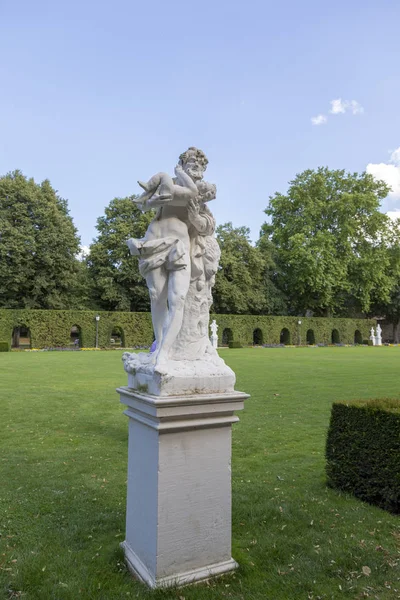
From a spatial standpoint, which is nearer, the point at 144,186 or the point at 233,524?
the point at 144,186

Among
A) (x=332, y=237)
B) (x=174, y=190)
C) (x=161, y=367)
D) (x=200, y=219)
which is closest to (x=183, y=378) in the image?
(x=161, y=367)

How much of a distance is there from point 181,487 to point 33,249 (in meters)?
29.8

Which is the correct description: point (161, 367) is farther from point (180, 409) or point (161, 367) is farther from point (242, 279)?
point (242, 279)

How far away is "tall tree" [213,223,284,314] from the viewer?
36.3m

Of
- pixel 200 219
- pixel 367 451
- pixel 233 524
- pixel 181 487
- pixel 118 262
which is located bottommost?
pixel 233 524

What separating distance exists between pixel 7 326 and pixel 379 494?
2669 centimetres

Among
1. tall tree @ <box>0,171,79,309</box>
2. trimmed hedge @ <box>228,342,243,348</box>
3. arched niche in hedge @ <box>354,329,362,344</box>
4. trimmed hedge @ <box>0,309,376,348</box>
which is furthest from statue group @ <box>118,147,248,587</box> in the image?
arched niche in hedge @ <box>354,329,362,344</box>

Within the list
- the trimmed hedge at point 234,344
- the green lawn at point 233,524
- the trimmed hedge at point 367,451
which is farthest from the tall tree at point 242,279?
the trimmed hedge at point 367,451

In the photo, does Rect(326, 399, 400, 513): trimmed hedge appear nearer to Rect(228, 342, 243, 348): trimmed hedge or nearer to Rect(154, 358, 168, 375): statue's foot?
Rect(154, 358, 168, 375): statue's foot

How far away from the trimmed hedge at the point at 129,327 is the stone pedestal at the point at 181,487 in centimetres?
2660

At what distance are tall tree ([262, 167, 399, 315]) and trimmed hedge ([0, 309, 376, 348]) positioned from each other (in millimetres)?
2840

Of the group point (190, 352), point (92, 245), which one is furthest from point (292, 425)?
point (92, 245)

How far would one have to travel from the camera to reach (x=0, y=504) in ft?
13.7

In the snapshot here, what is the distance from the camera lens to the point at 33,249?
29.8 meters
